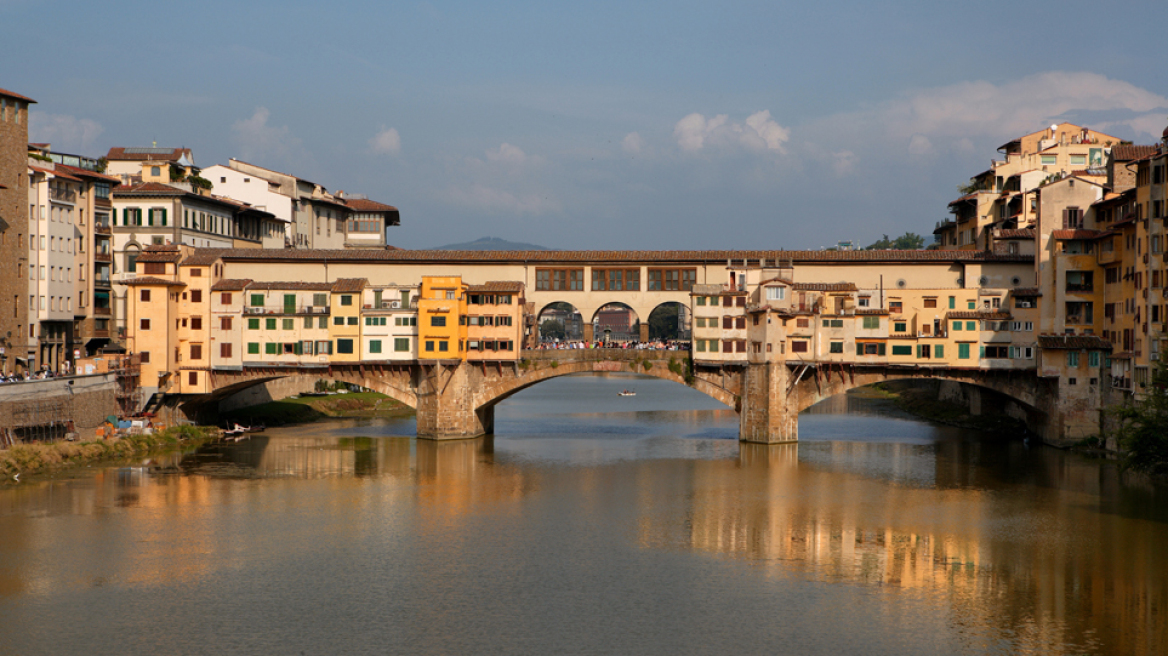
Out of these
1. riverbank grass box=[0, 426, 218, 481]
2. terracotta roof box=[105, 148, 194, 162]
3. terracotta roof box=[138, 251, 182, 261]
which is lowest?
riverbank grass box=[0, 426, 218, 481]

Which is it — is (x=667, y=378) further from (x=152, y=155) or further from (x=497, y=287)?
(x=152, y=155)

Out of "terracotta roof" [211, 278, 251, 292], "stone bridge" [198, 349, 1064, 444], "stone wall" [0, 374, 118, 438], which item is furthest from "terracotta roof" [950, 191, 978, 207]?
"stone wall" [0, 374, 118, 438]

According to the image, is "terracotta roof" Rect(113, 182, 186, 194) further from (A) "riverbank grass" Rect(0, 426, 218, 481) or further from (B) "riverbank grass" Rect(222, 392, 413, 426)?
(A) "riverbank grass" Rect(0, 426, 218, 481)

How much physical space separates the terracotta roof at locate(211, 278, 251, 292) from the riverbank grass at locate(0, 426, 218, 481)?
900 centimetres

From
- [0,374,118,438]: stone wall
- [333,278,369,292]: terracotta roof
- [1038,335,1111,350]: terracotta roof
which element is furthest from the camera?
[333,278,369,292]: terracotta roof

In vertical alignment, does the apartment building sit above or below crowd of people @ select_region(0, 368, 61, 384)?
above

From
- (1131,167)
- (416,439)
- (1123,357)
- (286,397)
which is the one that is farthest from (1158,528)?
(286,397)

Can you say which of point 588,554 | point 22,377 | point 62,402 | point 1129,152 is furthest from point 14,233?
point 1129,152

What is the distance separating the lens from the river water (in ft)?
105

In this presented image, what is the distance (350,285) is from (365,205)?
41.8 metres

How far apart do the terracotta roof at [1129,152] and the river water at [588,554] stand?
17.8 m

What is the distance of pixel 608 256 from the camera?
7231 cm

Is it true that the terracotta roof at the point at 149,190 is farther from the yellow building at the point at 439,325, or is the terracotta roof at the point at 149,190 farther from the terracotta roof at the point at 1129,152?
the terracotta roof at the point at 1129,152

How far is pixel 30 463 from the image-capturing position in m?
54.8
